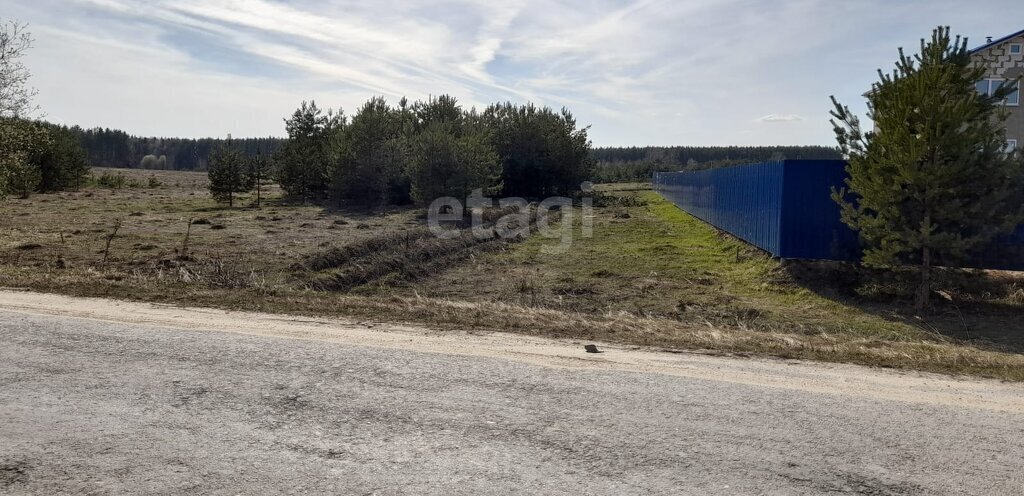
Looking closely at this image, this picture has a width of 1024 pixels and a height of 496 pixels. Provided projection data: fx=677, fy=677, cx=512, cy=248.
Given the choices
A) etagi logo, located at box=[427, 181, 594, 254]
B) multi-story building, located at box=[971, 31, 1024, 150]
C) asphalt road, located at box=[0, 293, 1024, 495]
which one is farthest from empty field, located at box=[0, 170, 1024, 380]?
multi-story building, located at box=[971, 31, 1024, 150]

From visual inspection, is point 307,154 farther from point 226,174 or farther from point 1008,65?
point 1008,65

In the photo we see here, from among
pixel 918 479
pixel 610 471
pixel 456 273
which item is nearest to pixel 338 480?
pixel 610 471

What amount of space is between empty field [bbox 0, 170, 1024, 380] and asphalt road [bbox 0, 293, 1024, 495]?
187cm

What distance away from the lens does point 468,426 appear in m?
5.01

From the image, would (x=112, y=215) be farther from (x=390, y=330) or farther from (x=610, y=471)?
(x=610, y=471)

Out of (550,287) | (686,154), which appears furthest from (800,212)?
(686,154)

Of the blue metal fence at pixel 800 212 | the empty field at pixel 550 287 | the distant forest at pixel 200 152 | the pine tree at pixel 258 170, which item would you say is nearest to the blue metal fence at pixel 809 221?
the blue metal fence at pixel 800 212

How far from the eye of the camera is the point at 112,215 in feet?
92.2

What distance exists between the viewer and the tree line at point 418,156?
1239 inches

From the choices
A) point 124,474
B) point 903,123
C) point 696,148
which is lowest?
point 124,474

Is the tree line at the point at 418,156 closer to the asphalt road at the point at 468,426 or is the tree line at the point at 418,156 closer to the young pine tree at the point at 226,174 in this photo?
the young pine tree at the point at 226,174

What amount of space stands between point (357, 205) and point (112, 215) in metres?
13.2

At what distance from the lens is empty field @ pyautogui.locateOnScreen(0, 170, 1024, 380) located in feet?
29.1

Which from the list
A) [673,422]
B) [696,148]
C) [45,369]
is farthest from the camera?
[696,148]
